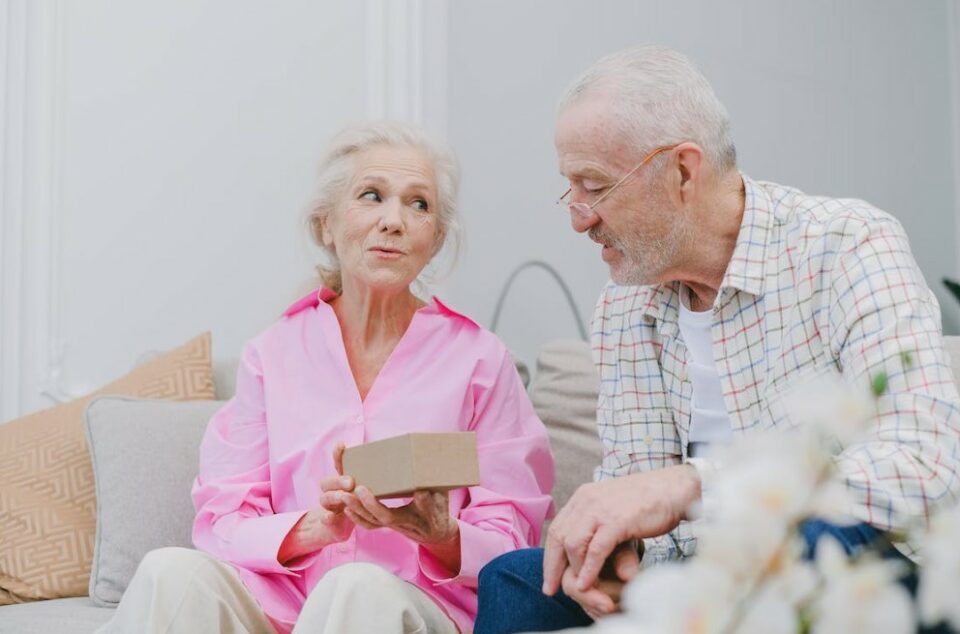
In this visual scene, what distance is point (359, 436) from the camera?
6.31ft

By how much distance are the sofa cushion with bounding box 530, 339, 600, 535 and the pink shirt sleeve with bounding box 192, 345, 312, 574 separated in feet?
1.93

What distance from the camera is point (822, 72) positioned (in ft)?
12.5

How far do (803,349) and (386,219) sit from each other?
0.79m

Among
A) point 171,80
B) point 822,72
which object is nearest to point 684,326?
point 171,80

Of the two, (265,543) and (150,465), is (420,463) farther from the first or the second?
(150,465)

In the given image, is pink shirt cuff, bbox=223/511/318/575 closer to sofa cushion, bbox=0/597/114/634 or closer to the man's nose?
sofa cushion, bbox=0/597/114/634

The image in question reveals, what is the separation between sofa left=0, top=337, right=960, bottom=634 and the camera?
6.86 ft

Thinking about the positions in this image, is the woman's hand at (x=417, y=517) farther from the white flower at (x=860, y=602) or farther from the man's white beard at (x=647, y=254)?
the white flower at (x=860, y=602)

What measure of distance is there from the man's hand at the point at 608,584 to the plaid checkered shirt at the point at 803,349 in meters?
0.24

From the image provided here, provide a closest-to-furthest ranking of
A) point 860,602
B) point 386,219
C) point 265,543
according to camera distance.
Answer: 1. point 860,602
2. point 265,543
3. point 386,219

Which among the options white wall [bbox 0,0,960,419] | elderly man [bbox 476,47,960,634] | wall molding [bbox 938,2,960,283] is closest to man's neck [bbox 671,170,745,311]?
elderly man [bbox 476,47,960,634]

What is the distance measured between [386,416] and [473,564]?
0.98ft

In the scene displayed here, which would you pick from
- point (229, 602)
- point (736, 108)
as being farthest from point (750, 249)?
point (736, 108)

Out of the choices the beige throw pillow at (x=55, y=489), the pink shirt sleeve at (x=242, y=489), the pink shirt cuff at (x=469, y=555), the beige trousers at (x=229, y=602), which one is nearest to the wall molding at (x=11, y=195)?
the beige throw pillow at (x=55, y=489)
